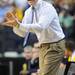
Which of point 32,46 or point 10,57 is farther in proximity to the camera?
point 10,57

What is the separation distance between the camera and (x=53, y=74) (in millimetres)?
5586

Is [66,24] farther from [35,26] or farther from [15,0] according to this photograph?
[35,26]

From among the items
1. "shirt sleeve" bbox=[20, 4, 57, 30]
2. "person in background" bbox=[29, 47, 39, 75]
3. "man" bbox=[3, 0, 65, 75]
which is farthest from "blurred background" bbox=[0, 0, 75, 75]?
"shirt sleeve" bbox=[20, 4, 57, 30]

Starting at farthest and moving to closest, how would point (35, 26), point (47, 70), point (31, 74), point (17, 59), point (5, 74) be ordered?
point (17, 59) → point (5, 74) → point (31, 74) → point (47, 70) → point (35, 26)

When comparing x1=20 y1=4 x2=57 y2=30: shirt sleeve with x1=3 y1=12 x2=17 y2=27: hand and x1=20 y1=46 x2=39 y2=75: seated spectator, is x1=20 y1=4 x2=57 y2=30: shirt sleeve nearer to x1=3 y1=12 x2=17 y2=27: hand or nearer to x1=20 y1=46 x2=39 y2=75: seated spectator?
x1=3 y1=12 x2=17 y2=27: hand

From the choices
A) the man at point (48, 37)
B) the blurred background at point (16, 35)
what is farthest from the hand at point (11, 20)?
the blurred background at point (16, 35)

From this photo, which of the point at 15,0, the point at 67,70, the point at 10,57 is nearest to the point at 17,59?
the point at 10,57

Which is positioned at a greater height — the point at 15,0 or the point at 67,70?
the point at 15,0

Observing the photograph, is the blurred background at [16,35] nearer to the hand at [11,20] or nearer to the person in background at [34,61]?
the person in background at [34,61]

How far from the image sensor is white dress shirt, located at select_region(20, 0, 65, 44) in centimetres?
517

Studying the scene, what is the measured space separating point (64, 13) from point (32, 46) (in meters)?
1.42

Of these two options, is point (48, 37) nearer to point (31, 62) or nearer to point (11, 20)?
point (11, 20)

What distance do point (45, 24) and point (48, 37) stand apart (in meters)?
0.34

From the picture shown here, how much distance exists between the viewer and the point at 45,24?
17.1ft
